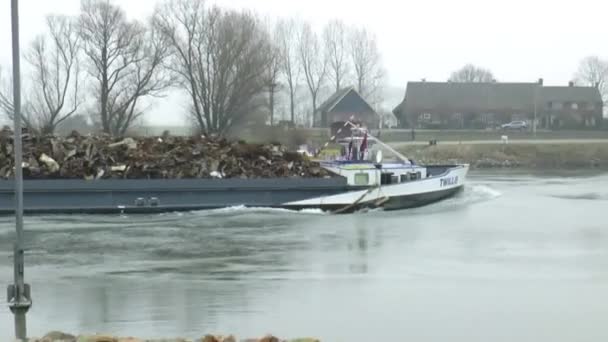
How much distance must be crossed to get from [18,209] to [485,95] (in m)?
77.5

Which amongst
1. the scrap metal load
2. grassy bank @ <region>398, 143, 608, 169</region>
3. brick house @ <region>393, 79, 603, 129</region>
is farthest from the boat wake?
brick house @ <region>393, 79, 603, 129</region>

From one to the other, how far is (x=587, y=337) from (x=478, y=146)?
158 feet

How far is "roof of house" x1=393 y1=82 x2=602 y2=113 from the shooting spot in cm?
8038

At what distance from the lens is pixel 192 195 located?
74.4ft

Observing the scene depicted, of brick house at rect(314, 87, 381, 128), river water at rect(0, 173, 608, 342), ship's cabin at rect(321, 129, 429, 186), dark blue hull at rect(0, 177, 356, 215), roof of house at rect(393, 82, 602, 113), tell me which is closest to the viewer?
river water at rect(0, 173, 608, 342)

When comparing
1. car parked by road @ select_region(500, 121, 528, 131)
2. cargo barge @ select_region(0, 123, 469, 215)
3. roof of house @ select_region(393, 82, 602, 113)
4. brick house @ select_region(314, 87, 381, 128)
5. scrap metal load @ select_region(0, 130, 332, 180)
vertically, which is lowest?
cargo barge @ select_region(0, 123, 469, 215)

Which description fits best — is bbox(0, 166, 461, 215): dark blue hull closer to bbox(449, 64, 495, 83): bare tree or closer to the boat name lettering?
the boat name lettering

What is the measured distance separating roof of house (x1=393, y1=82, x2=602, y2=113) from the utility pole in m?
72.7

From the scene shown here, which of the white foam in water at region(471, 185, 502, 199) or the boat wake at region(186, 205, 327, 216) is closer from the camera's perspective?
the boat wake at region(186, 205, 327, 216)

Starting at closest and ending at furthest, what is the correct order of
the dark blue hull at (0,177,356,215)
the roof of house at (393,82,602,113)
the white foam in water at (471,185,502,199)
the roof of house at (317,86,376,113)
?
1. the dark blue hull at (0,177,356,215)
2. the white foam in water at (471,185,502,199)
3. the roof of house at (317,86,376,113)
4. the roof of house at (393,82,602,113)

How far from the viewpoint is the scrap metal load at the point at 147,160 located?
75.8 ft

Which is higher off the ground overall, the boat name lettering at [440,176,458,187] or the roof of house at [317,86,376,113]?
the roof of house at [317,86,376,113]

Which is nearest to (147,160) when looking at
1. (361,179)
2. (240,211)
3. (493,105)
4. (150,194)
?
(150,194)

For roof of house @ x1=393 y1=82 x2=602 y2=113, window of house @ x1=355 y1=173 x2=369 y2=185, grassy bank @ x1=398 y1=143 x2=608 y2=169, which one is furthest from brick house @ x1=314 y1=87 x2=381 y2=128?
window of house @ x1=355 y1=173 x2=369 y2=185
